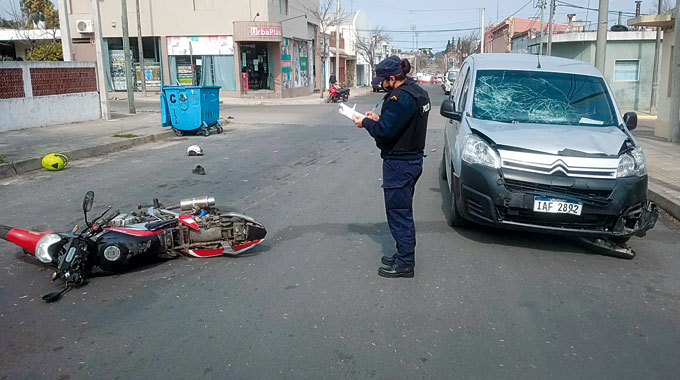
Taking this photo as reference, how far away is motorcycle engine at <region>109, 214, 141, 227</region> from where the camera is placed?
5.08 m

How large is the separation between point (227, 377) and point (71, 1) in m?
39.8

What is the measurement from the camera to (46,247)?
457 centimetres

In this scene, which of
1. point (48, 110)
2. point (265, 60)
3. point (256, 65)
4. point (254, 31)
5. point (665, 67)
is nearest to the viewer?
point (665, 67)

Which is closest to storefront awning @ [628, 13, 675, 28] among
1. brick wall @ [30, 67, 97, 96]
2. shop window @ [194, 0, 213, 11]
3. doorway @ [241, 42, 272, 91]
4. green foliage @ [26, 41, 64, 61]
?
brick wall @ [30, 67, 97, 96]

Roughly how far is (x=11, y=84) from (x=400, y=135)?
1354 cm

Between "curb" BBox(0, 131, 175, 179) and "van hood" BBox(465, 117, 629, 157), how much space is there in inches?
313

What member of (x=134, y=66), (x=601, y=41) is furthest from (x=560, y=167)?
(x=134, y=66)

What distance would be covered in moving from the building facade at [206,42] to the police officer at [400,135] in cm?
3121

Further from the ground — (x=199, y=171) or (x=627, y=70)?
(x=627, y=70)

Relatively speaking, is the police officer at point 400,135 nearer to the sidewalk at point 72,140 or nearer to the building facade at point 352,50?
the sidewalk at point 72,140

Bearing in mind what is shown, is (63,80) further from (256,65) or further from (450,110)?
(256,65)

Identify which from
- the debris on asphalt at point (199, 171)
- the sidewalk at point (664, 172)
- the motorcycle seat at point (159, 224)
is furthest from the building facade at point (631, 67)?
the motorcycle seat at point (159, 224)

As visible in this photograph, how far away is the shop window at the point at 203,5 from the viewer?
3459cm

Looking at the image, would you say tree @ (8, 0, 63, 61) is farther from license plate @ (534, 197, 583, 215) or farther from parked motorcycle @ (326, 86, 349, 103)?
license plate @ (534, 197, 583, 215)
